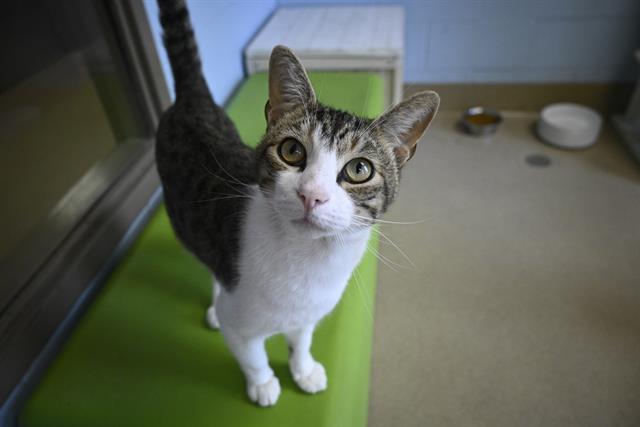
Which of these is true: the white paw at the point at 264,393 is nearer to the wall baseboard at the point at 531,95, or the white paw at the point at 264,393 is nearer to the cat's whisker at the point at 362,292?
the cat's whisker at the point at 362,292

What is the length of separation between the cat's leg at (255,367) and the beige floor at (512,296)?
0.49 metres

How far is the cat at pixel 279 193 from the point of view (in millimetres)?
653

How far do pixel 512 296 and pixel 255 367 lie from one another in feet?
3.66

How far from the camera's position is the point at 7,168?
1370 millimetres

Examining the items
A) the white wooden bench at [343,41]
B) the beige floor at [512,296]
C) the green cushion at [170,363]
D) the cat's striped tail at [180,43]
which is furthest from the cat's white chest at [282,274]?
the white wooden bench at [343,41]

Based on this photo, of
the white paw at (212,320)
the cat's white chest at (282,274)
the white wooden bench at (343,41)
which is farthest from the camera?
the white wooden bench at (343,41)

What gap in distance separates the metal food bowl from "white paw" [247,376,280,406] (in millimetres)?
2031

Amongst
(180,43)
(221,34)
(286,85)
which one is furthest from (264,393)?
(221,34)

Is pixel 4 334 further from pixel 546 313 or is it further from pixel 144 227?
pixel 546 313

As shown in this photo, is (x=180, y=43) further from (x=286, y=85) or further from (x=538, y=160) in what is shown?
(x=538, y=160)

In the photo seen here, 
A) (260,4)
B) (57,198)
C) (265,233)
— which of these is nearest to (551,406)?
(265,233)

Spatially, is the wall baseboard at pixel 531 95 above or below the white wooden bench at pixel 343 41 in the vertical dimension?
below

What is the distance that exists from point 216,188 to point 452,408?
0.99 metres

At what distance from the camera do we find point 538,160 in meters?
2.26
